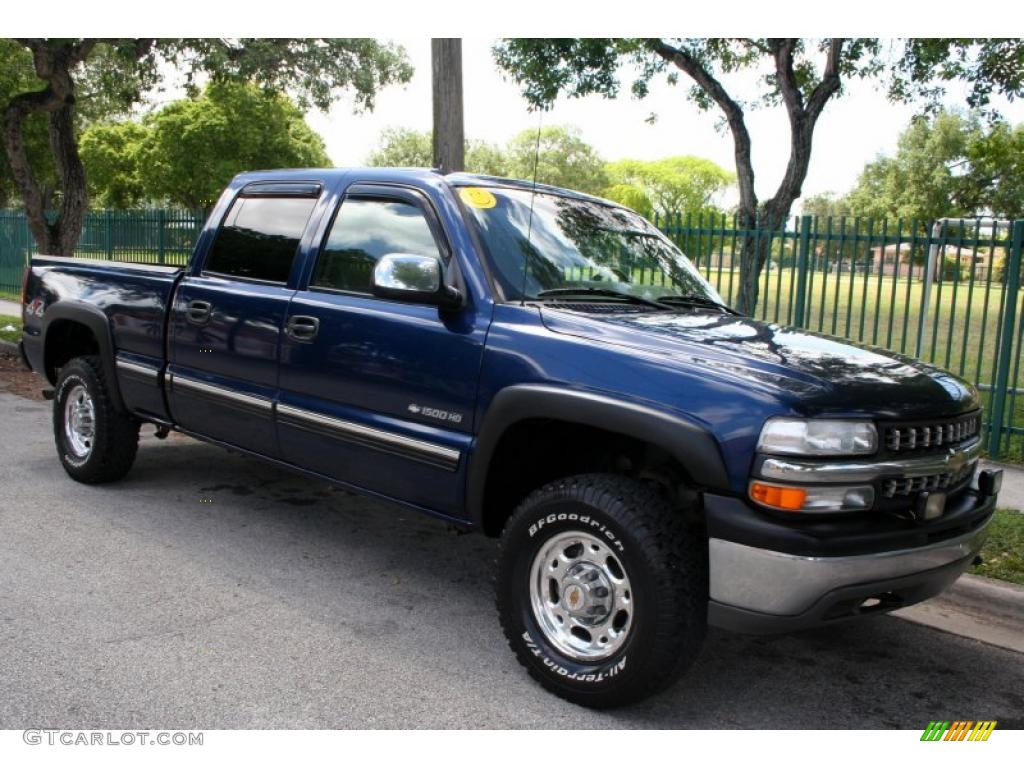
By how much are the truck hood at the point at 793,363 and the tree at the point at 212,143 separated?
35.7 metres

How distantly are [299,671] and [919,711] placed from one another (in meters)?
2.34

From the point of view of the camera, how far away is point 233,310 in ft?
15.8

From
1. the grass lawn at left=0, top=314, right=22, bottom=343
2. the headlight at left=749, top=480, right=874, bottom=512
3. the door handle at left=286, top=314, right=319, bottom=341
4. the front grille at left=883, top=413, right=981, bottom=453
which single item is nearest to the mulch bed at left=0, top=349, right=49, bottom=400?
the grass lawn at left=0, top=314, right=22, bottom=343

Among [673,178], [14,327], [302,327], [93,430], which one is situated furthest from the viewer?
[673,178]

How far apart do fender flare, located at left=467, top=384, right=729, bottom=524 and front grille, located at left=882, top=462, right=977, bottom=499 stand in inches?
22.0

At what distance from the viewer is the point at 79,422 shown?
6070 millimetres

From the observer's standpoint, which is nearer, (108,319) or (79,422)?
(108,319)

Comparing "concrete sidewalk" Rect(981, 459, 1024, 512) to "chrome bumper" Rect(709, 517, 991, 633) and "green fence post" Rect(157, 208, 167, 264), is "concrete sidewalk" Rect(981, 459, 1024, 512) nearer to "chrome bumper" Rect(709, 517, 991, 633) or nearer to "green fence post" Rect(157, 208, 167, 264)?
"chrome bumper" Rect(709, 517, 991, 633)

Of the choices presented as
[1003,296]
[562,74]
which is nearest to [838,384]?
[1003,296]

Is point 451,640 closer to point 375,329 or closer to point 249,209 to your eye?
point 375,329

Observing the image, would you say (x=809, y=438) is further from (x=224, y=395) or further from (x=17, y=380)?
(x=17, y=380)

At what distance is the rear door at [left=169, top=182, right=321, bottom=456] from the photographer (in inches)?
183

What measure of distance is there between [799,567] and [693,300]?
5.86 feet

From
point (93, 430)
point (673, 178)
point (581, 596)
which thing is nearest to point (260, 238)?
point (93, 430)
